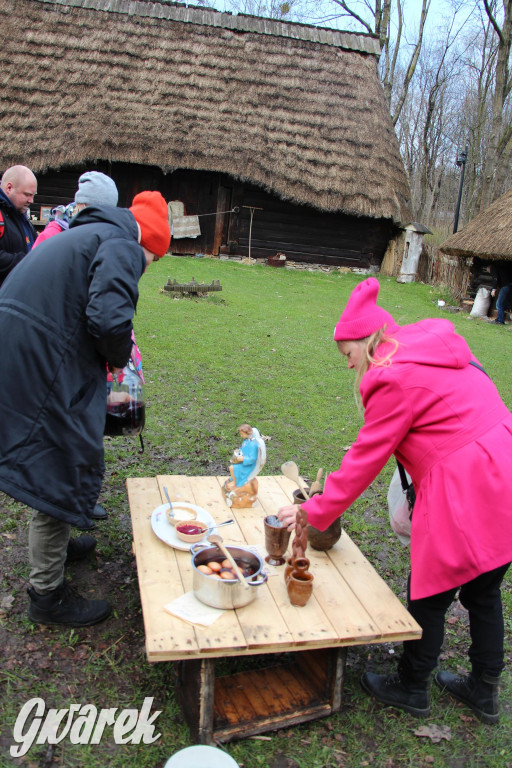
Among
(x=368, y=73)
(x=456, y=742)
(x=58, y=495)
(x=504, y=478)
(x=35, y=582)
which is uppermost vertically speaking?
(x=368, y=73)

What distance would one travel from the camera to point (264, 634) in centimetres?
207

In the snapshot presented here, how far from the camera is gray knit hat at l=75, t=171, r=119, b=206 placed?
352 centimetres

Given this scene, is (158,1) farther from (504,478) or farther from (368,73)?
(504,478)

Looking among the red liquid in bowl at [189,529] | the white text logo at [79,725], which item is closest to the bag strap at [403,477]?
the red liquid in bowl at [189,529]

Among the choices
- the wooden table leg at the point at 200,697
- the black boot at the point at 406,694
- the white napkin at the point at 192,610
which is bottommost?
the black boot at the point at 406,694

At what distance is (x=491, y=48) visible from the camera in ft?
79.8

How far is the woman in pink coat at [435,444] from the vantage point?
209cm

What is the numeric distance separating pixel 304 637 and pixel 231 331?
20.5 feet

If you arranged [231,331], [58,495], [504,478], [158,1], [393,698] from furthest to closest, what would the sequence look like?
[158,1] → [231,331] → [393,698] → [58,495] → [504,478]

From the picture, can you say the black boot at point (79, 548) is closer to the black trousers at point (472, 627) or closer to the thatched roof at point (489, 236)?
the black trousers at point (472, 627)

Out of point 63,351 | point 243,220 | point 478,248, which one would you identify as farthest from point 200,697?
point 243,220

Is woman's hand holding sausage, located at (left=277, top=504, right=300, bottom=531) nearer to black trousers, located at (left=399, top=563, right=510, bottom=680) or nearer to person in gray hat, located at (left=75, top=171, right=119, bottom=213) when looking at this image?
black trousers, located at (left=399, top=563, right=510, bottom=680)

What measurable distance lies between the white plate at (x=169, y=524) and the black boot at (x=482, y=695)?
1.22 metres

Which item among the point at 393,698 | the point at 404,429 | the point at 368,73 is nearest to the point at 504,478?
the point at 404,429
